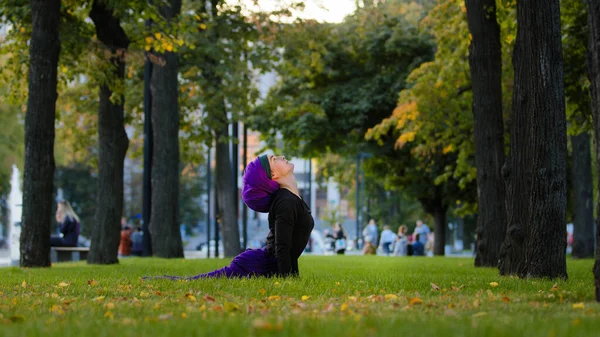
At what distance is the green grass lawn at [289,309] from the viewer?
578 centimetres

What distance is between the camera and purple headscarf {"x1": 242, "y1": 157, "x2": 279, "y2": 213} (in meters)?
11.6

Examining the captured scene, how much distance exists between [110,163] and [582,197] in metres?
Answer: 16.9

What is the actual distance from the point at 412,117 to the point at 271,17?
541 cm

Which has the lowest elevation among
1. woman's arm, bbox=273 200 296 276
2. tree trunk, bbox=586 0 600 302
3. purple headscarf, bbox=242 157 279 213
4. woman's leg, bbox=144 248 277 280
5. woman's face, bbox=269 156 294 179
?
woman's leg, bbox=144 248 277 280

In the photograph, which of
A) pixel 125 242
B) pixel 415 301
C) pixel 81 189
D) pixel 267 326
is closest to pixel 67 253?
pixel 125 242

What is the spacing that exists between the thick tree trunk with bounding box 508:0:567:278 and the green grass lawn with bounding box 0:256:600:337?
3.98ft

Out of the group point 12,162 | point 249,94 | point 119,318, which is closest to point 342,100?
point 249,94

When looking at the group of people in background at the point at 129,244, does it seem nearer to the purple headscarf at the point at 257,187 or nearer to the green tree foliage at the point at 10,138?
the green tree foliage at the point at 10,138

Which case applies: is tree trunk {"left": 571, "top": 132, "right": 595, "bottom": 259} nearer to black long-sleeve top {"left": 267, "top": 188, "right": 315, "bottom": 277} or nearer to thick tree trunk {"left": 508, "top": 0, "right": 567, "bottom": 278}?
thick tree trunk {"left": 508, "top": 0, "right": 567, "bottom": 278}

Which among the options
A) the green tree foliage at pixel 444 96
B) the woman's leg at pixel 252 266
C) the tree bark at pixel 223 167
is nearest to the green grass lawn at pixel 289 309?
the woman's leg at pixel 252 266

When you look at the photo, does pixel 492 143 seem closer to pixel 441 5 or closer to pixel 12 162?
pixel 441 5

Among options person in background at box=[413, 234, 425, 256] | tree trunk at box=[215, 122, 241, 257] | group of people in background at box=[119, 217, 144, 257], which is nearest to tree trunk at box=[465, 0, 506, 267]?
tree trunk at box=[215, 122, 241, 257]

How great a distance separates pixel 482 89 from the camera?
19.2 metres

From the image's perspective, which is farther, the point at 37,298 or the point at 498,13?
the point at 498,13
